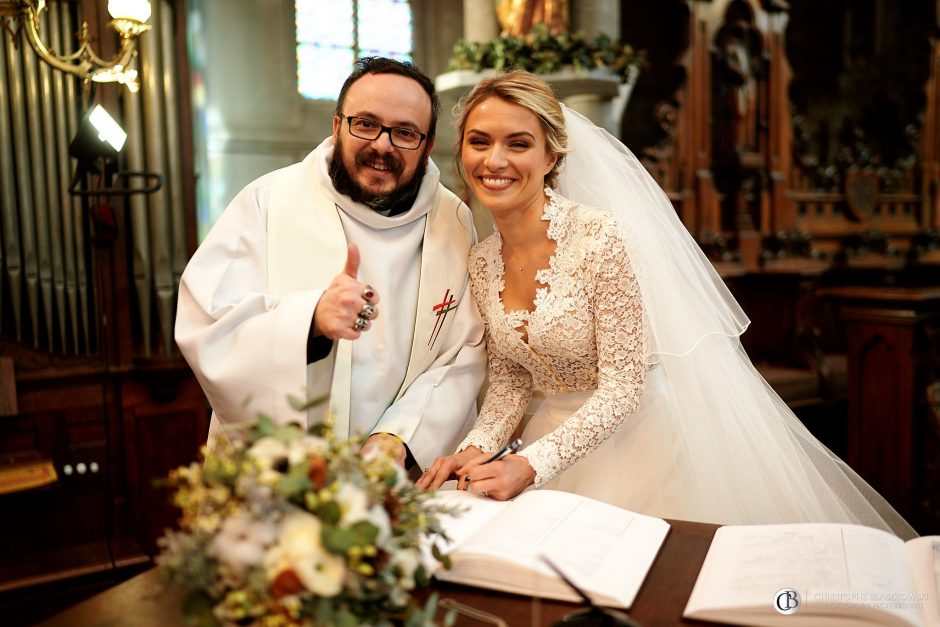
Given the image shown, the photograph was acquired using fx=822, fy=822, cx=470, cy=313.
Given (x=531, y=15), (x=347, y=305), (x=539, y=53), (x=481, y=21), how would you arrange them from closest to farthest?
(x=347, y=305), (x=539, y=53), (x=531, y=15), (x=481, y=21)

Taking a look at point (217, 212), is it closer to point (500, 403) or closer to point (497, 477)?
point (500, 403)

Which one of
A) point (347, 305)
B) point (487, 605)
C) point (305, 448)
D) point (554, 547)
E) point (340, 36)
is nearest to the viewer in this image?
point (305, 448)

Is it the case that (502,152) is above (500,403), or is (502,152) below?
above

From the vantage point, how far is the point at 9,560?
14.0 feet

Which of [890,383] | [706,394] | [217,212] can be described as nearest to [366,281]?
[706,394]

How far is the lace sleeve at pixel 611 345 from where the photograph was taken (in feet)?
7.56

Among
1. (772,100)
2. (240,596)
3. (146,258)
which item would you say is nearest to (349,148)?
(240,596)

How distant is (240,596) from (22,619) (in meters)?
3.53

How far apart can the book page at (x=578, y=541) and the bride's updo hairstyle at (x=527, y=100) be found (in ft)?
3.59

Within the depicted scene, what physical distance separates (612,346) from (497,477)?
0.58m

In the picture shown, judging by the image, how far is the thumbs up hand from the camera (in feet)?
6.47

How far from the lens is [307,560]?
3.49 feet

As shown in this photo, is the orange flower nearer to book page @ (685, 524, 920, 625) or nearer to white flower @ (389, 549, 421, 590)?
white flower @ (389, 549, 421, 590)

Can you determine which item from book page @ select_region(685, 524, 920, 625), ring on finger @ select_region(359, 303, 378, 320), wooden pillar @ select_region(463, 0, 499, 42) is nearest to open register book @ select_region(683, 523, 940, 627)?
book page @ select_region(685, 524, 920, 625)
